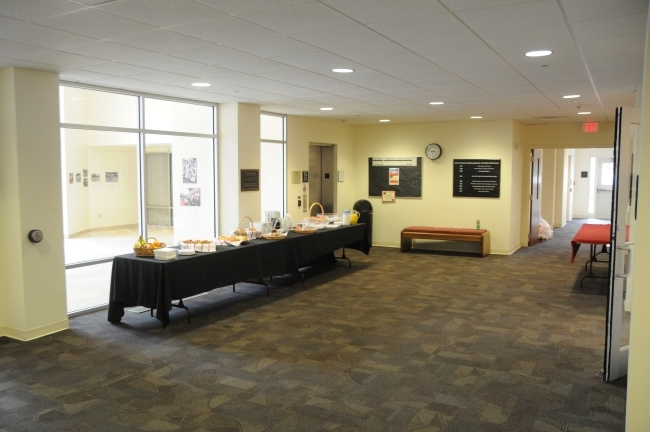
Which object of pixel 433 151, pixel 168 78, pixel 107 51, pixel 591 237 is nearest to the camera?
pixel 107 51

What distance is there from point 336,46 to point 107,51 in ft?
6.45

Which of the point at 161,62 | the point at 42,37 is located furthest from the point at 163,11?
the point at 161,62

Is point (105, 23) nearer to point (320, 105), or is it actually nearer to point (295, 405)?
point (295, 405)

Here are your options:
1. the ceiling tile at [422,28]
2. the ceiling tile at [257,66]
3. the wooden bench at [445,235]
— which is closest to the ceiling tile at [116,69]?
the ceiling tile at [257,66]

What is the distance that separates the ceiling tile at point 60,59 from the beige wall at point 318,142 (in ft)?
16.2

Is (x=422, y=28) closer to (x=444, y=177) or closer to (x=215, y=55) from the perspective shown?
(x=215, y=55)

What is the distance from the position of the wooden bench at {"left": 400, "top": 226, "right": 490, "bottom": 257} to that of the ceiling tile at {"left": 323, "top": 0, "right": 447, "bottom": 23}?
23.6ft

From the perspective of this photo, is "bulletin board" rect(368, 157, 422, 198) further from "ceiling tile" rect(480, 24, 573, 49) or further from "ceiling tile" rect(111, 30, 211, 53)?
"ceiling tile" rect(111, 30, 211, 53)

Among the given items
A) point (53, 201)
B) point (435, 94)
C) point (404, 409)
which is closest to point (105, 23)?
point (53, 201)

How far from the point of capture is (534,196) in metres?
12.1

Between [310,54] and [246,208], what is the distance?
4.05 meters

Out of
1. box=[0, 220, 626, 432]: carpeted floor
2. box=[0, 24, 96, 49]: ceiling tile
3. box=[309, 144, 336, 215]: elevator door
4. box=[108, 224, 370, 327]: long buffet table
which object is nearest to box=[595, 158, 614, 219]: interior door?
box=[309, 144, 336, 215]: elevator door

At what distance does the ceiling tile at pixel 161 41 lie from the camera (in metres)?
4.05

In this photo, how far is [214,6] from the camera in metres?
3.35
